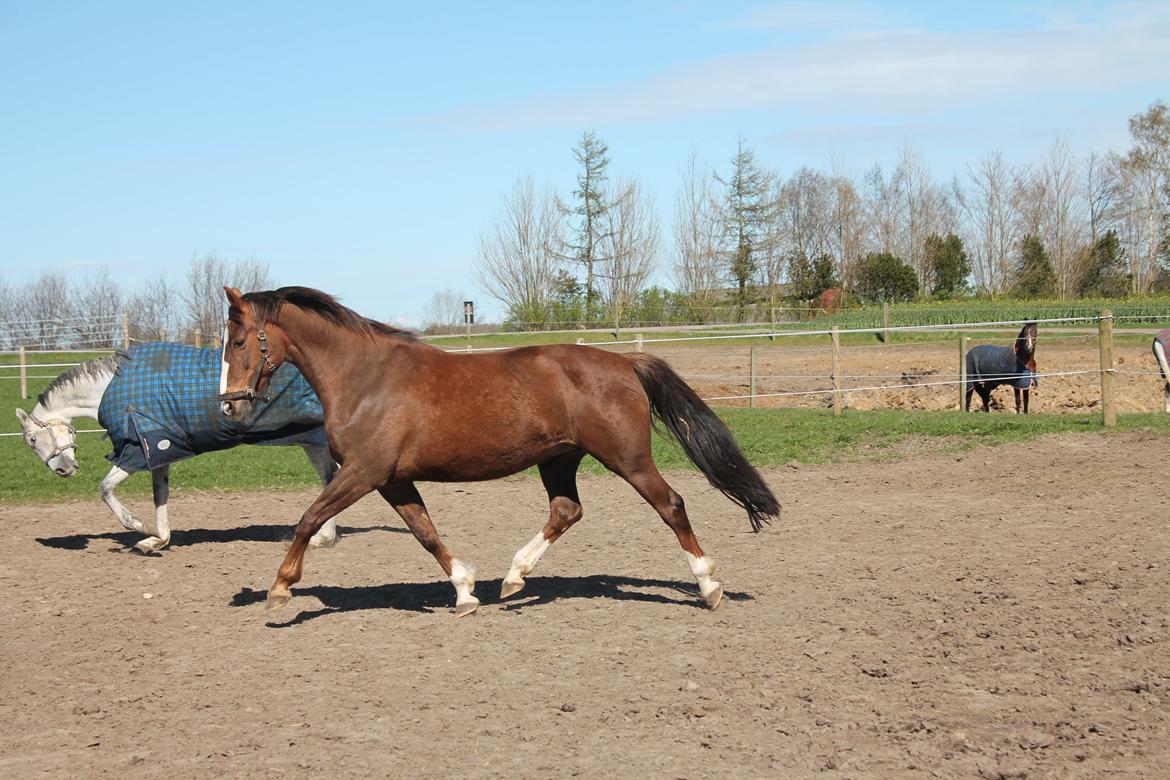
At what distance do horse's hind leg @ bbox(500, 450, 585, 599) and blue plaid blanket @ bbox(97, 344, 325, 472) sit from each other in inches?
96.6

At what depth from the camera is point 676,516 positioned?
18.9ft

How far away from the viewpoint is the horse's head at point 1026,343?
1638 cm

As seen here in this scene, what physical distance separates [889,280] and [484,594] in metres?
40.7

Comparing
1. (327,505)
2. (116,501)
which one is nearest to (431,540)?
(327,505)

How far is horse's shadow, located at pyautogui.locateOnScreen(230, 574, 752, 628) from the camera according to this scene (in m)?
5.98

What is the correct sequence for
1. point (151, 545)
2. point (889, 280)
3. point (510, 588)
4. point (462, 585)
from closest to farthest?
point (462, 585) → point (510, 588) → point (151, 545) → point (889, 280)

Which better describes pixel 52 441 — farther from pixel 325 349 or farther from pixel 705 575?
pixel 705 575

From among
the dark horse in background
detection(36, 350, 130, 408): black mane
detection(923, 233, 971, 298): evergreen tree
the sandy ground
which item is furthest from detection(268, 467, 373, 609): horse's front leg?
detection(923, 233, 971, 298): evergreen tree

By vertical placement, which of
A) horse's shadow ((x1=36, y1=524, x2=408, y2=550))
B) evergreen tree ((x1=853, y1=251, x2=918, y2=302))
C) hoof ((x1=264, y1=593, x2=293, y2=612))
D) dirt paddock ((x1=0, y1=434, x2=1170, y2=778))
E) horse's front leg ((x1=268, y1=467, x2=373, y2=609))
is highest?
evergreen tree ((x1=853, y1=251, x2=918, y2=302))

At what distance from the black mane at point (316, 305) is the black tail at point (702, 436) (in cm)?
160

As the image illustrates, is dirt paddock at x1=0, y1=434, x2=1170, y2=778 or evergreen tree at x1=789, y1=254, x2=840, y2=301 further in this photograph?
evergreen tree at x1=789, y1=254, x2=840, y2=301

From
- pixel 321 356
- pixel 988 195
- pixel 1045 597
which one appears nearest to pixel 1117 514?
pixel 1045 597

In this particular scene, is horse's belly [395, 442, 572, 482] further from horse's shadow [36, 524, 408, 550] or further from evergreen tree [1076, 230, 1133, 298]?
evergreen tree [1076, 230, 1133, 298]

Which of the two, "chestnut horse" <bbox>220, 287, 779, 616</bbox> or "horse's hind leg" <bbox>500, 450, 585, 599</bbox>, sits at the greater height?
"chestnut horse" <bbox>220, 287, 779, 616</bbox>
